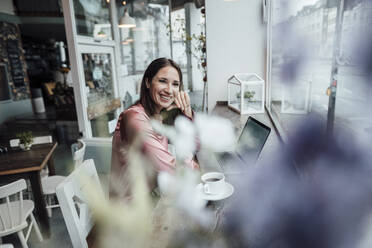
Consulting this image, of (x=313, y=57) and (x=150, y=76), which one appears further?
(x=150, y=76)

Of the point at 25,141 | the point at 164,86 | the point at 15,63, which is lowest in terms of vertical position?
the point at 25,141

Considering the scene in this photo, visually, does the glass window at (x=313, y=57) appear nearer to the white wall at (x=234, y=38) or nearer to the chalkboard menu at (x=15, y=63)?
the white wall at (x=234, y=38)

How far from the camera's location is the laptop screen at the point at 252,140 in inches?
47.7

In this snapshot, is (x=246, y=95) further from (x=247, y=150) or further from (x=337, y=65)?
(x=337, y=65)

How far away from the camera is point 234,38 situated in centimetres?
269

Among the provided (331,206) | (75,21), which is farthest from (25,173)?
(331,206)

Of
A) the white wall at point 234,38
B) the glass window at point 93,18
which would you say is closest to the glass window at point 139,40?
the glass window at point 93,18

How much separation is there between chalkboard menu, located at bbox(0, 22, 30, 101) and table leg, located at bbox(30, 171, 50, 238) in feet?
15.5

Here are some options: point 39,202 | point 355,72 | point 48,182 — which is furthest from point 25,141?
point 355,72

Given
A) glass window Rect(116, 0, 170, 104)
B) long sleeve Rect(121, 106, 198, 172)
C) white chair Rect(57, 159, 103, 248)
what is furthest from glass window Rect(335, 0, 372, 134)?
glass window Rect(116, 0, 170, 104)

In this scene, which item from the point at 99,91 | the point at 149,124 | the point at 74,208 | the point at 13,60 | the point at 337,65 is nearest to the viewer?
the point at 337,65

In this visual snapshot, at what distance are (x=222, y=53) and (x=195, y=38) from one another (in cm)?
68

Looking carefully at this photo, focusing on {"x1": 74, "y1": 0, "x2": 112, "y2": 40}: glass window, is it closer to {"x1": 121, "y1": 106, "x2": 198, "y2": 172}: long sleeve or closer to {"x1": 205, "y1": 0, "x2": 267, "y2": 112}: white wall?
{"x1": 205, "y1": 0, "x2": 267, "y2": 112}: white wall

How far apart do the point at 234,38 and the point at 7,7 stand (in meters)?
5.58
